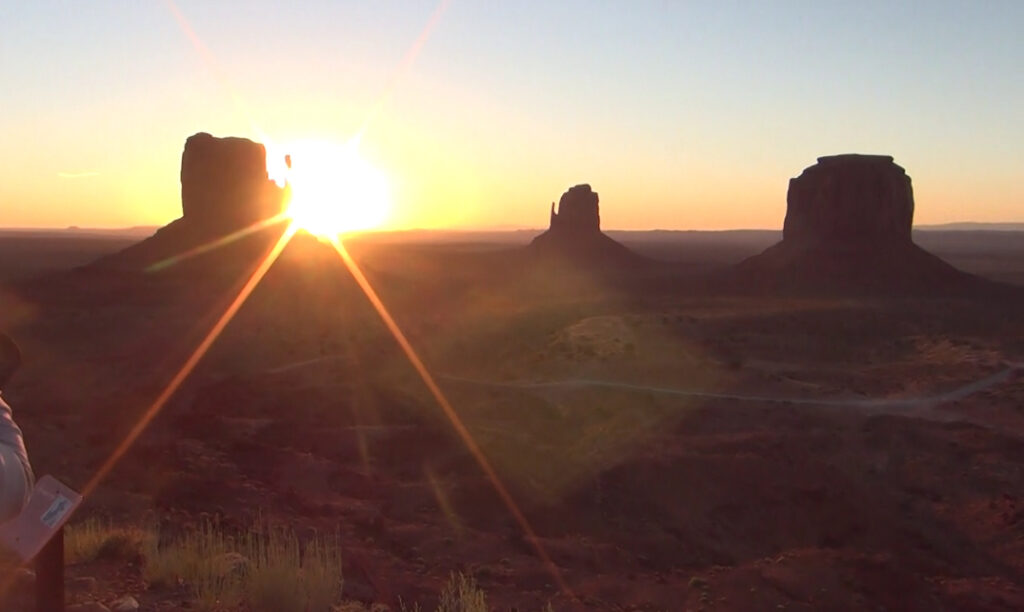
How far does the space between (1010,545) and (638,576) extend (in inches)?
343

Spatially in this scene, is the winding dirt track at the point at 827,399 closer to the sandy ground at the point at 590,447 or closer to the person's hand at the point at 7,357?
Result: the sandy ground at the point at 590,447

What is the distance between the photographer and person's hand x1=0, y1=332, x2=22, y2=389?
3.21 metres

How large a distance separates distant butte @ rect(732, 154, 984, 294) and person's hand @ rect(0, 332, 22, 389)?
66.7 m

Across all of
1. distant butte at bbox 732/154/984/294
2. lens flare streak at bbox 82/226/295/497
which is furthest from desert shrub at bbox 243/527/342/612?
distant butte at bbox 732/154/984/294

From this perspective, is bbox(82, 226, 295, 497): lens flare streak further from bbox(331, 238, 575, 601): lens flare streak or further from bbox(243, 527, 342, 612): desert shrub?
bbox(331, 238, 575, 601): lens flare streak

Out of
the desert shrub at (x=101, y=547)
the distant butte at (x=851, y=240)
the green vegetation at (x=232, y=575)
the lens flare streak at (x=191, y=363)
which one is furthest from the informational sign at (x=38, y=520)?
the distant butte at (x=851, y=240)

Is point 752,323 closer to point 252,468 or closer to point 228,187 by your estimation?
point 252,468

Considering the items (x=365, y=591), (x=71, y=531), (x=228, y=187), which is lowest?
(x=365, y=591)

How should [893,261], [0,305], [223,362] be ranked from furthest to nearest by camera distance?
[893,261] → [0,305] → [223,362]

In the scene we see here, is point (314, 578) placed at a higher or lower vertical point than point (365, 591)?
higher

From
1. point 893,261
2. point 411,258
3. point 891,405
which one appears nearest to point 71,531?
point 891,405

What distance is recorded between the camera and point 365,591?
9.84 meters

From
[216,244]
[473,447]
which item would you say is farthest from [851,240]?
[473,447]

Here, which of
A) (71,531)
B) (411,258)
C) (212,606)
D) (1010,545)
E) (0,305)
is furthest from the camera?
(411,258)
